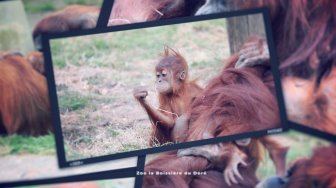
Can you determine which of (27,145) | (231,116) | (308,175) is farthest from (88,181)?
(308,175)

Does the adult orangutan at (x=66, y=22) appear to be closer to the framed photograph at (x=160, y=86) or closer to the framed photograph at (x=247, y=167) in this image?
the framed photograph at (x=160, y=86)

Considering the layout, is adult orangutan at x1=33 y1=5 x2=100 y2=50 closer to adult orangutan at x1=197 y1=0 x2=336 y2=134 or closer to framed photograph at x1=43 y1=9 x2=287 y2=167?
framed photograph at x1=43 y1=9 x2=287 y2=167

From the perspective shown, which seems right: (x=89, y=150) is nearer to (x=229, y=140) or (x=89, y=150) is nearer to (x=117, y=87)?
(x=117, y=87)

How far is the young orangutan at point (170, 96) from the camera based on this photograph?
907 mm

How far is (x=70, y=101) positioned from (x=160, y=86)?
17cm

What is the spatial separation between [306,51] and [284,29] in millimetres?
60

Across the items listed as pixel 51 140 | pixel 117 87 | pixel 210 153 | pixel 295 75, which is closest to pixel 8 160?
pixel 51 140

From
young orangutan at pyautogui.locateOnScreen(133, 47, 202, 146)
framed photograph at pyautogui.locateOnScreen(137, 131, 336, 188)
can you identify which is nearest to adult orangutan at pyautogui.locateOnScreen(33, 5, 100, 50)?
young orangutan at pyautogui.locateOnScreen(133, 47, 202, 146)

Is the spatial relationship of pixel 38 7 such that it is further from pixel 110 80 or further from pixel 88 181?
pixel 88 181

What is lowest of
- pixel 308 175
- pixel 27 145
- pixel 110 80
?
pixel 308 175

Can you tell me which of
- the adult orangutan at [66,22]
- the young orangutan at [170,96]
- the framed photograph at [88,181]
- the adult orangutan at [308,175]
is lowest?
the adult orangutan at [308,175]

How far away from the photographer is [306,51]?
3.09 ft

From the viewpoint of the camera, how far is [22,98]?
3.00 ft

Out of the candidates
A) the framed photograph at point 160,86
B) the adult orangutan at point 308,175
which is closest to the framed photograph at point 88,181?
the framed photograph at point 160,86
